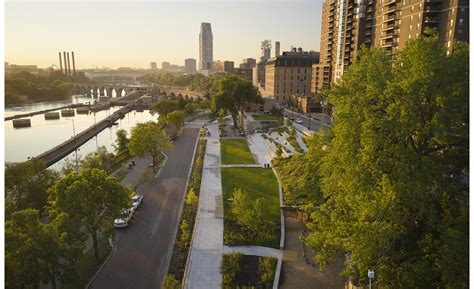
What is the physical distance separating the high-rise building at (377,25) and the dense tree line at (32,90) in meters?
92.6

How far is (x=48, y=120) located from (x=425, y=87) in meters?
101

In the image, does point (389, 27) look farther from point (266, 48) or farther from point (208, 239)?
point (266, 48)

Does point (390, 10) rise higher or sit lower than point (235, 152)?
higher

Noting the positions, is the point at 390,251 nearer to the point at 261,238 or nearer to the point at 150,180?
the point at 261,238

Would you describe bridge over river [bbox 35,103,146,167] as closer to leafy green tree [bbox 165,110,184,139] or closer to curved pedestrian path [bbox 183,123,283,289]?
leafy green tree [bbox 165,110,184,139]

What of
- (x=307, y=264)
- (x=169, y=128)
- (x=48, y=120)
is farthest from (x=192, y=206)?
(x=48, y=120)

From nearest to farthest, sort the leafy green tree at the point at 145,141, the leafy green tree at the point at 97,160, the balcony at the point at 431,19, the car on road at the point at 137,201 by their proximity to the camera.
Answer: the car on road at the point at 137,201, the leafy green tree at the point at 97,160, the leafy green tree at the point at 145,141, the balcony at the point at 431,19

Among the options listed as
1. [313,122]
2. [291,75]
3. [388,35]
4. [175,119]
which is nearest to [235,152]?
[175,119]

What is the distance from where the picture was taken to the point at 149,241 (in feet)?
74.8

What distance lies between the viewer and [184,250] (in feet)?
70.3

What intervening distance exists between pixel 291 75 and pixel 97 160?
2760 inches

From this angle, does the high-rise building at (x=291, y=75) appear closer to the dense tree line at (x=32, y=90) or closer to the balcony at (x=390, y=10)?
the balcony at (x=390, y=10)

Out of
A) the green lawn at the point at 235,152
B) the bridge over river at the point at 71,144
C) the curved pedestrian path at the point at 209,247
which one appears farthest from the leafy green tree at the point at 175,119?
the curved pedestrian path at the point at 209,247

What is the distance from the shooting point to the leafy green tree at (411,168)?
1261 centimetres
